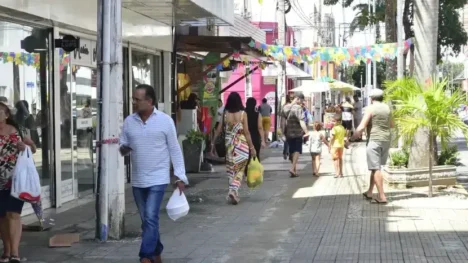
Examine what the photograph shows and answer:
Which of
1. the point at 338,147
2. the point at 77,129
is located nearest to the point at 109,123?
the point at 77,129

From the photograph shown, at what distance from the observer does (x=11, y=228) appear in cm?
764

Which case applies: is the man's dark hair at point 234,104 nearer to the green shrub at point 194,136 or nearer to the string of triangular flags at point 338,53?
the string of triangular flags at point 338,53

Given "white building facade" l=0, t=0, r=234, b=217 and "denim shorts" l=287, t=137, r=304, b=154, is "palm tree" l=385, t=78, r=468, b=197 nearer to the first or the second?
"denim shorts" l=287, t=137, r=304, b=154

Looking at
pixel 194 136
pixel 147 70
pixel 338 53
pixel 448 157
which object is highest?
pixel 338 53

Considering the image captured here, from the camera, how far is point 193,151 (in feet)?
56.3

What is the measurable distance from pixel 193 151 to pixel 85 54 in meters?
4.59

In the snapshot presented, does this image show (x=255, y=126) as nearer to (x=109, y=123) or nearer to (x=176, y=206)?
(x=109, y=123)

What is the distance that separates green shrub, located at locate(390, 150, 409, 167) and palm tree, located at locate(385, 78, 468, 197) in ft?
3.85

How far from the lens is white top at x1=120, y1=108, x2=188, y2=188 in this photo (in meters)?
7.23

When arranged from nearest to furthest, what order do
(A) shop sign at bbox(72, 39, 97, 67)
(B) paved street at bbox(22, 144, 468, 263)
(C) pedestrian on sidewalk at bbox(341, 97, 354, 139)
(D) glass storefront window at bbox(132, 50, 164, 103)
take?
(B) paved street at bbox(22, 144, 468, 263) < (A) shop sign at bbox(72, 39, 97, 67) < (D) glass storefront window at bbox(132, 50, 164, 103) < (C) pedestrian on sidewalk at bbox(341, 97, 354, 139)

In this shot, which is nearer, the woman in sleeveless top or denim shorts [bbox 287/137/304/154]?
the woman in sleeveless top

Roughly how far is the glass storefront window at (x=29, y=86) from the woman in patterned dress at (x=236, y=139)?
2668mm

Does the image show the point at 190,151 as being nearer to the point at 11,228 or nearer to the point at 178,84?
the point at 178,84

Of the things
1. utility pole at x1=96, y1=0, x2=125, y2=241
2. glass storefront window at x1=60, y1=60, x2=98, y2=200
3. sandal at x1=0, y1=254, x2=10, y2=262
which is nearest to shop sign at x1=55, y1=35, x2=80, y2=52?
glass storefront window at x1=60, y1=60, x2=98, y2=200
